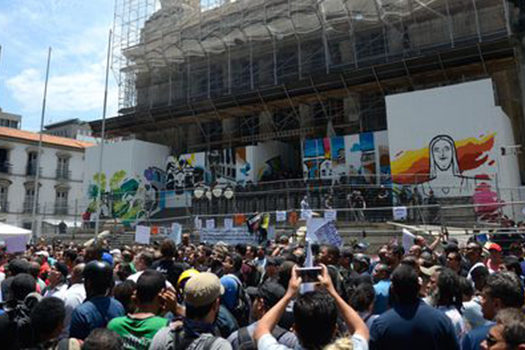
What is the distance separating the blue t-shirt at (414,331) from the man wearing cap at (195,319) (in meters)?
1.32

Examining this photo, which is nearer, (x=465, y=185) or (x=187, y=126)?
(x=465, y=185)

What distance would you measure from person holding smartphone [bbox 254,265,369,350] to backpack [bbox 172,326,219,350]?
1.27 ft

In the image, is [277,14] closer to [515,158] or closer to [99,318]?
[515,158]

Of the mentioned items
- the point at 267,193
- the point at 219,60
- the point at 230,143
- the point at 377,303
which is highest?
the point at 219,60

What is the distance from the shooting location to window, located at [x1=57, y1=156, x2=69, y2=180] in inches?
1751

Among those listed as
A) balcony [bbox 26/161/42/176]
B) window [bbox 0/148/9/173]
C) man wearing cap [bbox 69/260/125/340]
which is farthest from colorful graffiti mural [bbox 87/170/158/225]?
man wearing cap [bbox 69/260/125/340]

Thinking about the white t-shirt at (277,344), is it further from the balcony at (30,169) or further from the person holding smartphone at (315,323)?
the balcony at (30,169)

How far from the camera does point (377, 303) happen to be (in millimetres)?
4750

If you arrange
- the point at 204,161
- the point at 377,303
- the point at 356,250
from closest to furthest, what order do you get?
the point at 377,303
the point at 356,250
the point at 204,161

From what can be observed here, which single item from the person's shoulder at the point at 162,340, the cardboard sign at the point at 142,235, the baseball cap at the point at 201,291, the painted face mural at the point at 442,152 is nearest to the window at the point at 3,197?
the cardboard sign at the point at 142,235

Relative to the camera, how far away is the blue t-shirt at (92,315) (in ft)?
12.1

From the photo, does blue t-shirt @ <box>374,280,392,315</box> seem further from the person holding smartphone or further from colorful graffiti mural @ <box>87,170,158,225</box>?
colorful graffiti mural @ <box>87,170,158,225</box>

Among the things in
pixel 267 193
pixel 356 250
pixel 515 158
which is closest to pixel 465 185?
pixel 515 158

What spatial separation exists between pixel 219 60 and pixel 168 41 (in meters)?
4.52
